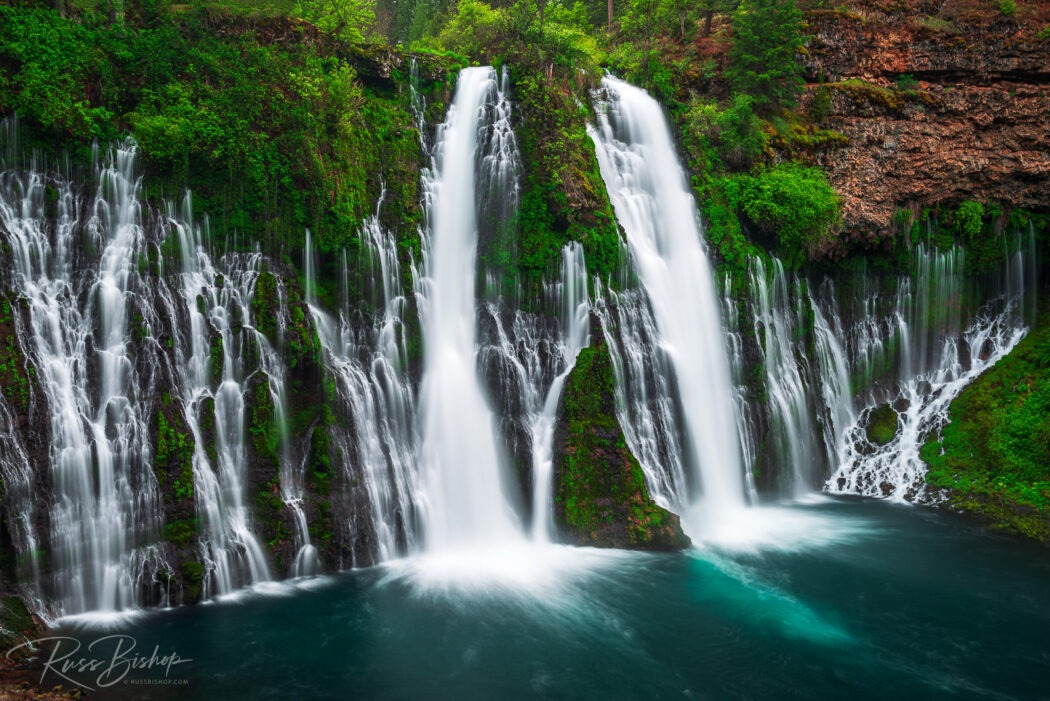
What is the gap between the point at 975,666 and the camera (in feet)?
36.3

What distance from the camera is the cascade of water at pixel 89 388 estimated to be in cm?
1133

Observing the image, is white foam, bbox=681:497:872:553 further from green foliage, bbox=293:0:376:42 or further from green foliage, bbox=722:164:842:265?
green foliage, bbox=293:0:376:42

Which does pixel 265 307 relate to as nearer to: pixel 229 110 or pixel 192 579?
pixel 229 110

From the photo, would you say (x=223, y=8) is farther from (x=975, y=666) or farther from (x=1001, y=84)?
(x=1001, y=84)

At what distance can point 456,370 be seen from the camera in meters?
15.4

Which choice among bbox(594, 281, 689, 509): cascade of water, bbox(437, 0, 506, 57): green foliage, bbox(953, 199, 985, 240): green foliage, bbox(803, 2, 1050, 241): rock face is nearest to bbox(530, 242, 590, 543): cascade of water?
bbox(594, 281, 689, 509): cascade of water

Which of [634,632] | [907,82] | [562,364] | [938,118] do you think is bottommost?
[634,632]

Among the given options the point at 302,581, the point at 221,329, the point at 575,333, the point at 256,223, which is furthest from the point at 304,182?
the point at 302,581

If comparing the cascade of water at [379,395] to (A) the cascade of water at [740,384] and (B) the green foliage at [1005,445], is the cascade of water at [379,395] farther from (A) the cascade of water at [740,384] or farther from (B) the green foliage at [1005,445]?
(B) the green foliage at [1005,445]

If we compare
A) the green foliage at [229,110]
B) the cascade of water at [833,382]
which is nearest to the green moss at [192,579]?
the green foliage at [229,110]

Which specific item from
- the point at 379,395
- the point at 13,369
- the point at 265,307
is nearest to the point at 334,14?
the point at 265,307

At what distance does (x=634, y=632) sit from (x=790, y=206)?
12761mm

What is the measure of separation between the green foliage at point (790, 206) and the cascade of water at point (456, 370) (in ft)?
22.6

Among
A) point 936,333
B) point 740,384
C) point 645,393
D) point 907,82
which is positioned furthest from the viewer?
point 907,82
